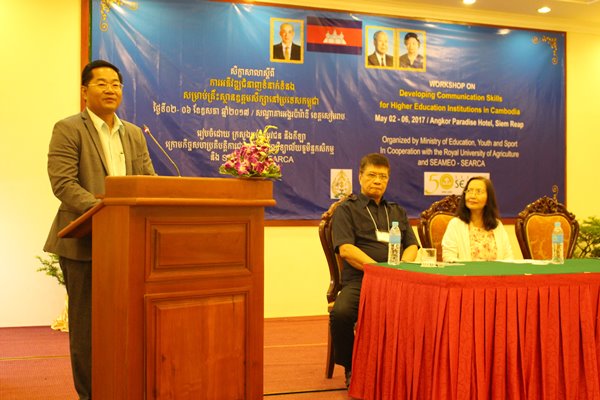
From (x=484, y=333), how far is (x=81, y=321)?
61.5 inches

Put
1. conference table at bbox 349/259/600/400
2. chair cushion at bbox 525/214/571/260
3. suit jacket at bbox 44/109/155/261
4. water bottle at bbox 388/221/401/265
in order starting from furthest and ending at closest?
chair cushion at bbox 525/214/571/260 → water bottle at bbox 388/221/401/265 → conference table at bbox 349/259/600/400 → suit jacket at bbox 44/109/155/261

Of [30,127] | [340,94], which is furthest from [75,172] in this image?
[340,94]

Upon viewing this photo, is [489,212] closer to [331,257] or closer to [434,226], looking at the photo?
[434,226]

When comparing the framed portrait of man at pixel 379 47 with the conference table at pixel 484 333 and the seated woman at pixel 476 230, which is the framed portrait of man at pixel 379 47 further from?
the conference table at pixel 484 333

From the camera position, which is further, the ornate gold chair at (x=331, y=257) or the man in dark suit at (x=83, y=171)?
the ornate gold chair at (x=331, y=257)

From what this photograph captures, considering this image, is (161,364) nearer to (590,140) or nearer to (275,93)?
(275,93)

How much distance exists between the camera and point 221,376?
6.13ft

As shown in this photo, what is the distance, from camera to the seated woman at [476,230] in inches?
149

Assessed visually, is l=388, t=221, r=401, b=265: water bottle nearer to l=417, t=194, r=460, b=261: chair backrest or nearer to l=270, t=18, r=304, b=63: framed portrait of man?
l=417, t=194, r=460, b=261: chair backrest

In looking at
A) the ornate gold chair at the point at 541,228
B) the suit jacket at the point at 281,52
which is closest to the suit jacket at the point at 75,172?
the ornate gold chair at the point at 541,228

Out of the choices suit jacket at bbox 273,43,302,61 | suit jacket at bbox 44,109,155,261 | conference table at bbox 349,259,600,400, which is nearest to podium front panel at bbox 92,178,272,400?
suit jacket at bbox 44,109,155,261

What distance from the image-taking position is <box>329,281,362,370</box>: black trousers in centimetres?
339

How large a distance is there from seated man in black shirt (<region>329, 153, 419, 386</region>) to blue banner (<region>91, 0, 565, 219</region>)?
2021 mm

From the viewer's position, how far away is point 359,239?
3590 mm
